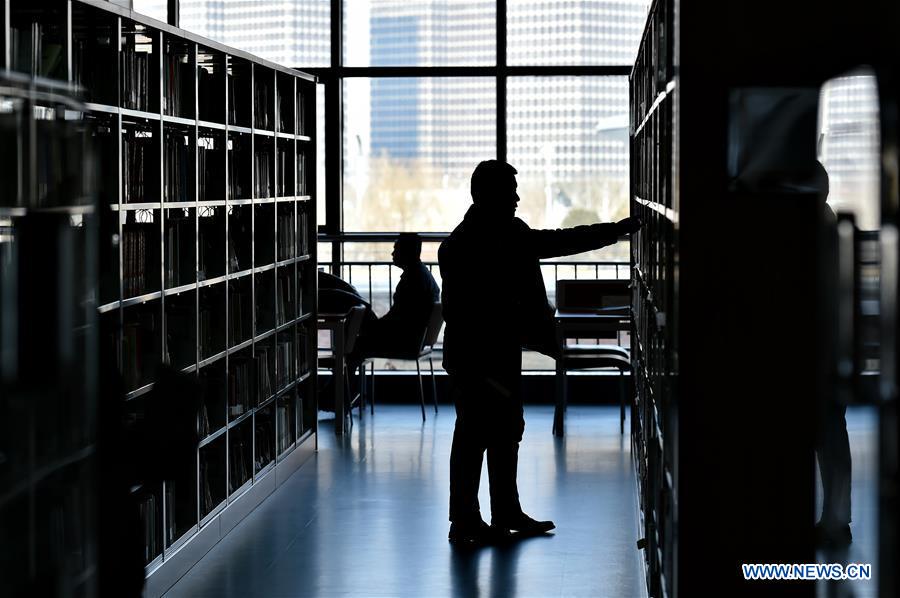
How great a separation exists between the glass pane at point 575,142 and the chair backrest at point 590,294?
51.2 inches

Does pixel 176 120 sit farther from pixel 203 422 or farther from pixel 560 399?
pixel 560 399

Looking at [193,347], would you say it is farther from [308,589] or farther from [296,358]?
[296,358]

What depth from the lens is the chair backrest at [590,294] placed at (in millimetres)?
7383

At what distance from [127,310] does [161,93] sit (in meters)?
0.80

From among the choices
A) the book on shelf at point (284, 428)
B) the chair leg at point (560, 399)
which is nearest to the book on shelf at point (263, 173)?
the book on shelf at point (284, 428)

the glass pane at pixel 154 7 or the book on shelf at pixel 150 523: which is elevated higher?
the glass pane at pixel 154 7

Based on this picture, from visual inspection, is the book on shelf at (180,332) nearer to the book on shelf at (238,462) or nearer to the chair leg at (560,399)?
the book on shelf at (238,462)

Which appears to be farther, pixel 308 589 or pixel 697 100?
pixel 308 589

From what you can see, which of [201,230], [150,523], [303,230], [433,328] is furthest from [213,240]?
[433,328]

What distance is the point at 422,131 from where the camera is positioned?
887 centimetres

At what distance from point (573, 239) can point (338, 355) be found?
2.83m

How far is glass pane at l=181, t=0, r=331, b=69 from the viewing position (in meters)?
8.81

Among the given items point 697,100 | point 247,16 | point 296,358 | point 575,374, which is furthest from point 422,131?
point 697,100

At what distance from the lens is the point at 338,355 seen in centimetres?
721
